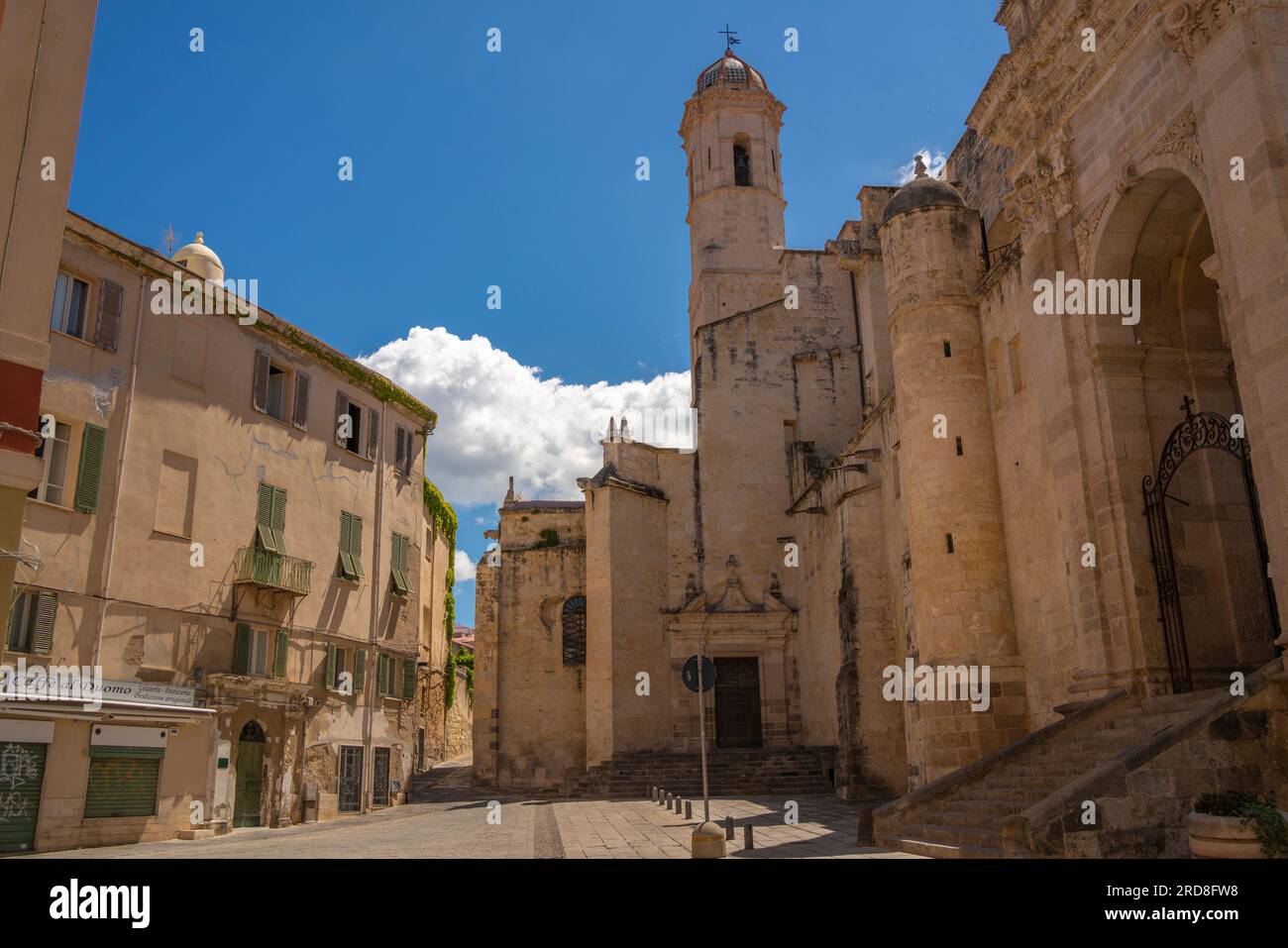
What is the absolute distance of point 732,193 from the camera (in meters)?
38.2

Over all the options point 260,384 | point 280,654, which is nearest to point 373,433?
point 260,384

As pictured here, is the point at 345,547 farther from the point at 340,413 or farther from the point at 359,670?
the point at 340,413

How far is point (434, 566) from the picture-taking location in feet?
117

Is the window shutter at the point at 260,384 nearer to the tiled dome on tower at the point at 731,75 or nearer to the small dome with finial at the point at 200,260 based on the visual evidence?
the small dome with finial at the point at 200,260

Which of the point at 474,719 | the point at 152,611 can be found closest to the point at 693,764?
the point at 474,719

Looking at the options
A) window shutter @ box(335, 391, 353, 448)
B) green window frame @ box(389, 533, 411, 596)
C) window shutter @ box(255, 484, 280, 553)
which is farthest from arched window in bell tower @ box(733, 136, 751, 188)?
window shutter @ box(255, 484, 280, 553)

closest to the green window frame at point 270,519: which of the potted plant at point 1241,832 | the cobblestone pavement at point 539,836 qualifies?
the cobblestone pavement at point 539,836

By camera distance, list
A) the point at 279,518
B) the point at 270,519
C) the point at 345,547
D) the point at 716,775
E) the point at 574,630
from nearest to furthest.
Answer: the point at 270,519 → the point at 279,518 → the point at 345,547 → the point at 716,775 → the point at 574,630

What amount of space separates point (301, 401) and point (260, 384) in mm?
1361

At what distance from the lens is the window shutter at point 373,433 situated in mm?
25638

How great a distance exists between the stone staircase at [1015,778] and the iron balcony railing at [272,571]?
13.5 m

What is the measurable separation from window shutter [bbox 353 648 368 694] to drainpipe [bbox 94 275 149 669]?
22.5 feet

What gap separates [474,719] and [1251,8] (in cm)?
2790

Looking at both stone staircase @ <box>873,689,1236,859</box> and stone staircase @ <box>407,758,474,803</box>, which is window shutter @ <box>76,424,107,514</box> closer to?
stone staircase @ <box>407,758,474,803</box>
